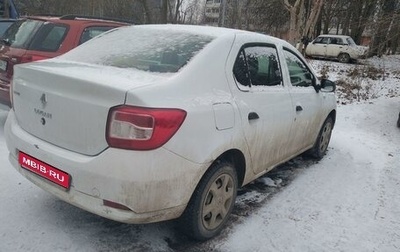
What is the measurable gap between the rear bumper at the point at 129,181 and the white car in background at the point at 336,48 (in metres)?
22.1

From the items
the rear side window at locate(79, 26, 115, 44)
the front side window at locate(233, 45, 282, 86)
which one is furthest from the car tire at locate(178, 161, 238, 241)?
the rear side window at locate(79, 26, 115, 44)

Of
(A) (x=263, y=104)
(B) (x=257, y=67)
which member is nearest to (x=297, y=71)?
(B) (x=257, y=67)

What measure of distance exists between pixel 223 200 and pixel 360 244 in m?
1.21

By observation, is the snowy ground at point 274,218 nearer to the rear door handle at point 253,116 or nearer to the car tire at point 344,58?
the rear door handle at point 253,116

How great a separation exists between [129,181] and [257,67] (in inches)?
66.7

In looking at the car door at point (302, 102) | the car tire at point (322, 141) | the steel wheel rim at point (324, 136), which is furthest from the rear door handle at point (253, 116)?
the steel wheel rim at point (324, 136)

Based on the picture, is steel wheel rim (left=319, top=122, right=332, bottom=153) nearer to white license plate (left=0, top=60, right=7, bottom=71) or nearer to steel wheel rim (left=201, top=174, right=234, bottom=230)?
steel wheel rim (left=201, top=174, right=234, bottom=230)

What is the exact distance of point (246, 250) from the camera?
295cm

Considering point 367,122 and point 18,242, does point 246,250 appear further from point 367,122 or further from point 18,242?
point 367,122

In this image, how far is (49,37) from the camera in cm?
522

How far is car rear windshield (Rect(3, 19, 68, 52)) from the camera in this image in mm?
5141

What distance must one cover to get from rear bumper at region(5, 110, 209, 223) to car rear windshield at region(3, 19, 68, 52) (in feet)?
9.58

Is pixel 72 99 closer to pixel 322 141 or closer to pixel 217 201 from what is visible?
pixel 217 201

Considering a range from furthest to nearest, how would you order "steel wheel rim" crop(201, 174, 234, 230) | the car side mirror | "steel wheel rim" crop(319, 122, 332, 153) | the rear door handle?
"steel wheel rim" crop(319, 122, 332, 153) < the car side mirror < the rear door handle < "steel wheel rim" crop(201, 174, 234, 230)
